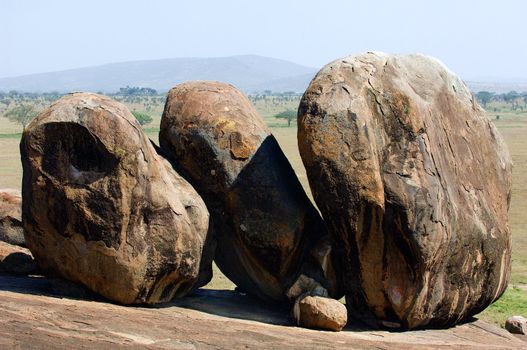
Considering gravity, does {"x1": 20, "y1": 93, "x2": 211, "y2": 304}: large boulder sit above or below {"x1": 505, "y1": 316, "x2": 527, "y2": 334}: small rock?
above

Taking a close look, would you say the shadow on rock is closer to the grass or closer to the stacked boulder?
the stacked boulder

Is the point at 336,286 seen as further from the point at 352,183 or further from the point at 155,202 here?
the point at 155,202

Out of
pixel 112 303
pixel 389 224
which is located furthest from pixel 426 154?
pixel 112 303

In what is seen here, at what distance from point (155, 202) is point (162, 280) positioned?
965 mm

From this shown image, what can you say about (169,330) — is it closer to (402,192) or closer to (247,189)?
(247,189)

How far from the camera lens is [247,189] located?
976 centimetres

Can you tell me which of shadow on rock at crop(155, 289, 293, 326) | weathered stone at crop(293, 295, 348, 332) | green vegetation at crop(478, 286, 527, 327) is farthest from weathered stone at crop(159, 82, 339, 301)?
green vegetation at crop(478, 286, 527, 327)

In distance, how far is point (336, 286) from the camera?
385 inches

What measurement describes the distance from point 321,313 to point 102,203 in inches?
107

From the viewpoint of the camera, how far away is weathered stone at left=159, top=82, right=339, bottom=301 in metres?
9.73

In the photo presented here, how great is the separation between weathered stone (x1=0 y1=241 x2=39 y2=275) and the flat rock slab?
3.03 ft

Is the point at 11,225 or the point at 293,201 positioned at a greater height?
the point at 293,201

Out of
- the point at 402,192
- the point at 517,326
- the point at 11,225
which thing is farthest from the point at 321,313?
the point at 11,225

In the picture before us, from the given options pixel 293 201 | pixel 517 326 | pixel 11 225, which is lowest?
pixel 517 326
